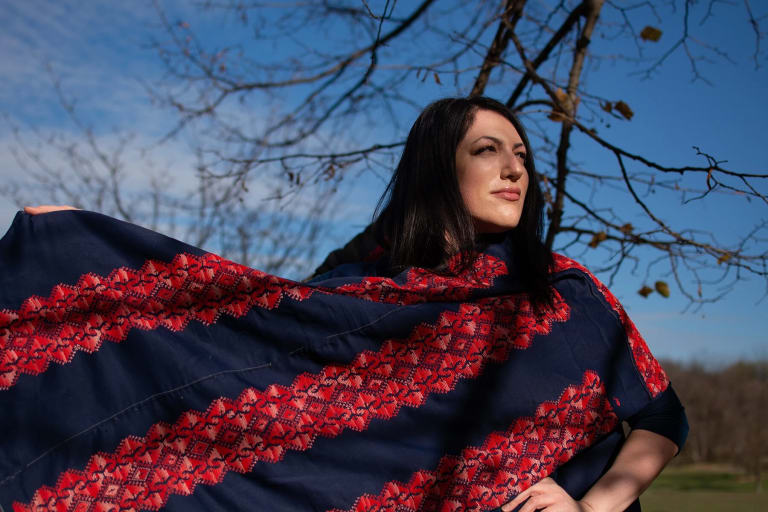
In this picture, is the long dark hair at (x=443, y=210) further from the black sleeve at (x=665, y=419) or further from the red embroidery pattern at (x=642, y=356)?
the black sleeve at (x=665, y=419)

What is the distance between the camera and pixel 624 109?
253 centimetres

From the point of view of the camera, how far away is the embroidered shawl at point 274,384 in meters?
1.21

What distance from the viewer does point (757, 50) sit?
292cm

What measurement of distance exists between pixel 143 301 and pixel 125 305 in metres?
0.04

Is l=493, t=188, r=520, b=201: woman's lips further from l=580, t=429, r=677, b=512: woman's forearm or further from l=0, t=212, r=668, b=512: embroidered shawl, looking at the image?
l=580, t=429, r=677, b=512: woman's forearm

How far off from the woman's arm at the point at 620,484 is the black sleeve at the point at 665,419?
1 centimetres

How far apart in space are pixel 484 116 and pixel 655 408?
881 millimetres

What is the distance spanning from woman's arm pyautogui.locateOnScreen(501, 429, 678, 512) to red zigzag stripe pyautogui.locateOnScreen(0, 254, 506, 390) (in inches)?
18.5

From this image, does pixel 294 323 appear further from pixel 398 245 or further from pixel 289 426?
pixel 398 245

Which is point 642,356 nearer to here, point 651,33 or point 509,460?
point 509,460

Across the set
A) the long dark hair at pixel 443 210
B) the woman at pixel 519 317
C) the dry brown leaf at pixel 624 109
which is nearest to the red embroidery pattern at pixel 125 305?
the woman at pixel 519 317

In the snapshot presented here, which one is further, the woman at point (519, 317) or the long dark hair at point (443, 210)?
the long dark hair at point (443, 210)

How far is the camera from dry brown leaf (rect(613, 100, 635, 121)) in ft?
8.25

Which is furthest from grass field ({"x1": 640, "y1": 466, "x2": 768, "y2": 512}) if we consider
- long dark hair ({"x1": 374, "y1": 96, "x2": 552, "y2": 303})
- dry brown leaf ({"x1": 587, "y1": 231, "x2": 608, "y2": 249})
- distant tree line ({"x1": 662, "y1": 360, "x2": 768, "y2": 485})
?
long dark hair ({"x1": 374, "y1": 96, "x2": 552, "y2": 303})
